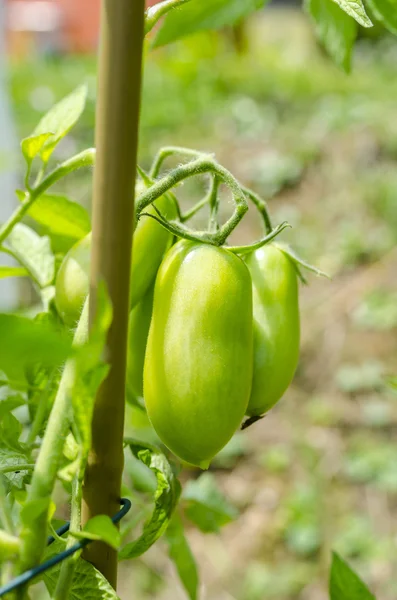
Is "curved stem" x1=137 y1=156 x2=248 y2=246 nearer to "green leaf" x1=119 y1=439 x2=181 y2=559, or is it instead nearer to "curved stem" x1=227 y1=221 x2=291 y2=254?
"curved stem" x1=227 y1=221 x2=291 y2=254

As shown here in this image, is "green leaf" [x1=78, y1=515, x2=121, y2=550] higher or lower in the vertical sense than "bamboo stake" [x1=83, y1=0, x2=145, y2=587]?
lower

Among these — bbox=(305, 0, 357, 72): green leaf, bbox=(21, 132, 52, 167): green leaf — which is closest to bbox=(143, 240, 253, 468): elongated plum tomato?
bbox=(21, 132, 52, 167): green leaf

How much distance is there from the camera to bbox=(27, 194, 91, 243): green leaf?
0.50 meters

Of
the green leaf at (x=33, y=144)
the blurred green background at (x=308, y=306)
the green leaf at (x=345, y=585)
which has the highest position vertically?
the green leaf at (x=33, y=144)

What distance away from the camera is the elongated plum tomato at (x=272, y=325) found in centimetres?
44

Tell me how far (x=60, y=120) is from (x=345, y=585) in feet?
1.09

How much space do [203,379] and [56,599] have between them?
0.42 feet

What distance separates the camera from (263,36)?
27.2 feet

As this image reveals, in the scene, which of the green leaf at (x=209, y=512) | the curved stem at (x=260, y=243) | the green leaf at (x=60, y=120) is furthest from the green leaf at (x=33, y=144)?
the green leaf at (x=209, y=512)

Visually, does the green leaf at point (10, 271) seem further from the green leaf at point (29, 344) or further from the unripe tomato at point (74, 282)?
the green leaf at point (29, 344)

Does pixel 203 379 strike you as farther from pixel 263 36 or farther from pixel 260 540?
pixel 263 36

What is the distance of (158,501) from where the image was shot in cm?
44

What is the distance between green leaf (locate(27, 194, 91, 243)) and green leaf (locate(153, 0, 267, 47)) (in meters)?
0.13

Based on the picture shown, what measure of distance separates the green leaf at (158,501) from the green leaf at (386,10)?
0.32 meters
